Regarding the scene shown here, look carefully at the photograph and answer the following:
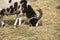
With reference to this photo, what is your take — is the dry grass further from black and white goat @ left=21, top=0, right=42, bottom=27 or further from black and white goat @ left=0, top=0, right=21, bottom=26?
black and white goat @ left=0, top=0, right=21, bottom=26

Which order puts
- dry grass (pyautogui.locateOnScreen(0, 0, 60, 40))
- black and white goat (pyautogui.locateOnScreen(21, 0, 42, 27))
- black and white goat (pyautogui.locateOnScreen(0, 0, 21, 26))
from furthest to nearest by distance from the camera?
black and white goat (pyautogui.locateOnScreen(21, 0, 42, 27)), black and white goat (pyautogui.locateOnScreen(0, 0, 21, 26)), dry grass (pyautogui.locateOnScreen(0, 0, 60, 40))

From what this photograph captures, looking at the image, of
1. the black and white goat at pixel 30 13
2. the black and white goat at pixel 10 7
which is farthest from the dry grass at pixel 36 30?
the black and white goat at pixel 10 7

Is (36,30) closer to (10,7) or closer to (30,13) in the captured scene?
(30,13)

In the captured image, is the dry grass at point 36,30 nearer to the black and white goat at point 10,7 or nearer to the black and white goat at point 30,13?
the black and white goat at point 30,13

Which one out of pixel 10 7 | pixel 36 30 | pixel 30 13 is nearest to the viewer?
pixel 10 7

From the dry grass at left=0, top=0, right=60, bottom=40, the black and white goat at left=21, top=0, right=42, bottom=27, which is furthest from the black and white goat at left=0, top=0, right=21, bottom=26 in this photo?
the dry grass at left=0, top=0, right=60, bottom=40

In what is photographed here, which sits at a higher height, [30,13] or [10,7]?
[10,7]

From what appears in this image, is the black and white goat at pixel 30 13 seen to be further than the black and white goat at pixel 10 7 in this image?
Yes

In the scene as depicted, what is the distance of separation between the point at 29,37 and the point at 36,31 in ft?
2.36

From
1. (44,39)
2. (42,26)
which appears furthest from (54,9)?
(44,39)

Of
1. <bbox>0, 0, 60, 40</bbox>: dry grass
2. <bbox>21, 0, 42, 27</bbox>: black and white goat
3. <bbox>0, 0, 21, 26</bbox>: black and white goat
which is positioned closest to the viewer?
<bbox>0, 0, 60, 40</bbox>: dry grass

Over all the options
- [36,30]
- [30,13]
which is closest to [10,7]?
[30,13]

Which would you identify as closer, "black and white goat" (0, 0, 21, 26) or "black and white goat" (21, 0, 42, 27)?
"black and white goat" (0, 0, 21, 26)

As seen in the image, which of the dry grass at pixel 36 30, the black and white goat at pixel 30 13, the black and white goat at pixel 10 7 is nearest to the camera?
the dry grass at pixel 36 30
